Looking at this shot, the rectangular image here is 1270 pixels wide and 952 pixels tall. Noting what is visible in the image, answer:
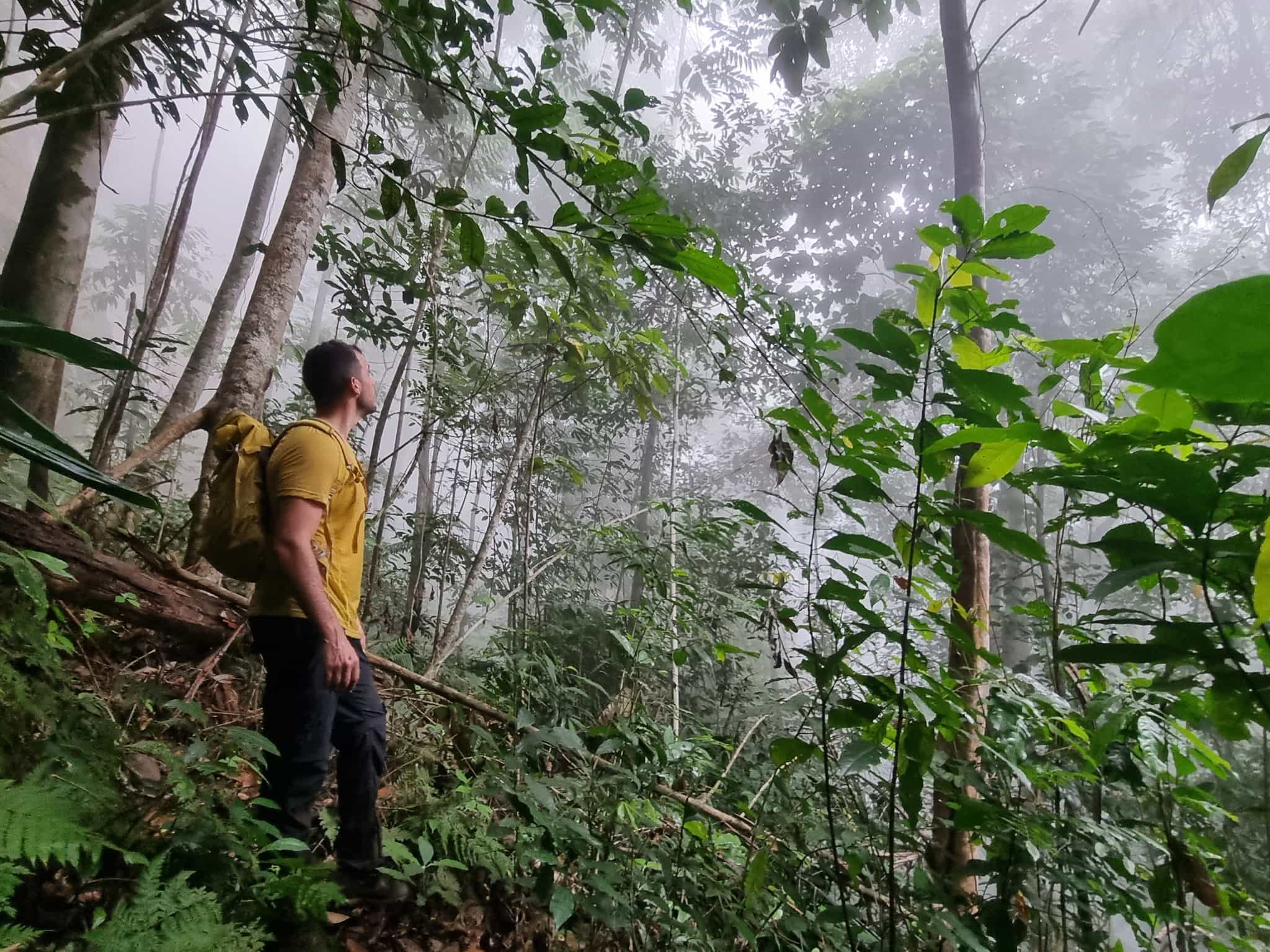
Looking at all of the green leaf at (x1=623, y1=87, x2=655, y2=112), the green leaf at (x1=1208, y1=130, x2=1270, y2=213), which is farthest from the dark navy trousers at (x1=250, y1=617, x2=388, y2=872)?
the green leaf at (x1=1208, y1=130, x2=1270, y2=213)

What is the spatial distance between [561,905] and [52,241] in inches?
103

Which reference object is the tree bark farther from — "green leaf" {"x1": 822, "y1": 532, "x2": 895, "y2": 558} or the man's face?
"green leaf" {"x1": 822, "y1": 532, "x2": 895, "y2": 558}

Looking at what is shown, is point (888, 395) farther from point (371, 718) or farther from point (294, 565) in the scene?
point (371, 718)

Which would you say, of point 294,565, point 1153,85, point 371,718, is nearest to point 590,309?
point 294,565

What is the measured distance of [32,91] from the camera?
104 centimetres

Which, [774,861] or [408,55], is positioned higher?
[408,55]

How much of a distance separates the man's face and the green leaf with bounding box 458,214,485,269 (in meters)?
0.63

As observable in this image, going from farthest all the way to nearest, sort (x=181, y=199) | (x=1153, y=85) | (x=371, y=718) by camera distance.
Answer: (x=1153, y=85) → (x=181, y=199) → (x=371, y=718)

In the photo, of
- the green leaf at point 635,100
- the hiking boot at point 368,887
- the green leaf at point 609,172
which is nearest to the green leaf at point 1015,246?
the green leaf at point 609,172

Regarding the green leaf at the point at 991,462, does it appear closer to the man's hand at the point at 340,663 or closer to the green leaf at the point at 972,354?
the green leaf at the point at 972,354

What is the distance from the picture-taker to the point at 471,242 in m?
1.36

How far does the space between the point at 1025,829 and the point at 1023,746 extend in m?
0.26

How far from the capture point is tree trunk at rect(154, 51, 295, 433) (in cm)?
298

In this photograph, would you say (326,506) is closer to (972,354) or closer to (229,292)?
(972,354)
